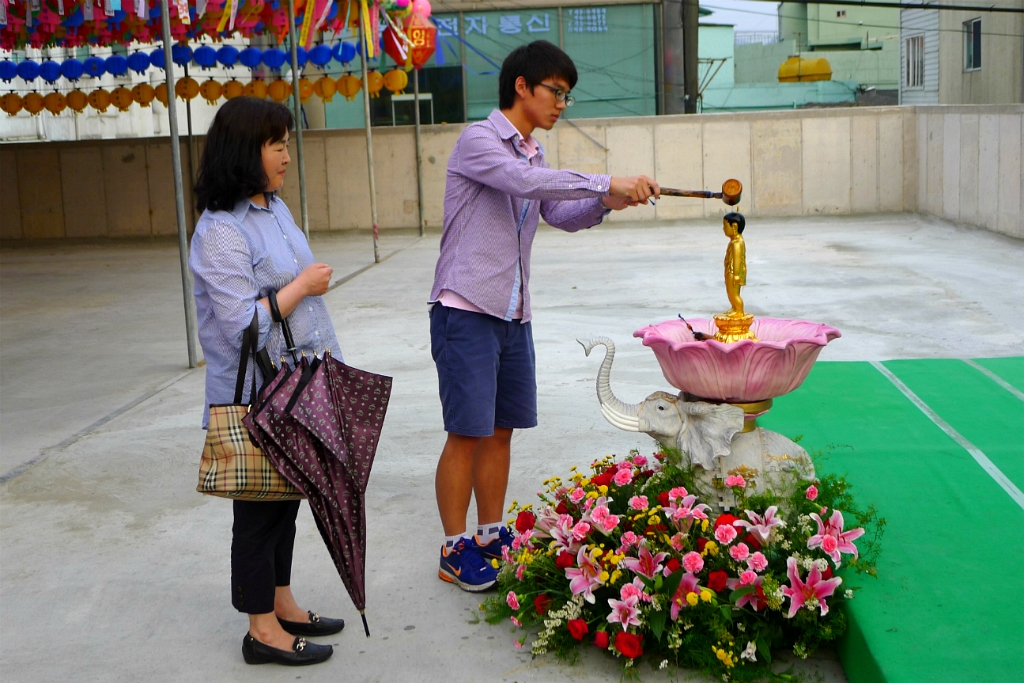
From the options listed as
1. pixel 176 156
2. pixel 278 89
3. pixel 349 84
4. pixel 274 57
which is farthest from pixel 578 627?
pixel 278 89

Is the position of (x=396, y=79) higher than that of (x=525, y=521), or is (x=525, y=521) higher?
(x=396, y=79)

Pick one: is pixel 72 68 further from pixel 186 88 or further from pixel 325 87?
pixel 325 87

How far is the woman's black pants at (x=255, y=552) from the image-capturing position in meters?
2.81

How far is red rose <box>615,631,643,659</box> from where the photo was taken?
2705 mm

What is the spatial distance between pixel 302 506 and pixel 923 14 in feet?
79.9

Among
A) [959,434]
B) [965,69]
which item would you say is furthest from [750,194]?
[959,434]

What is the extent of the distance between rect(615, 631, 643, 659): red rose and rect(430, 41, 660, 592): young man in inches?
26.7

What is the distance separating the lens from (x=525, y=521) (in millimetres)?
3234

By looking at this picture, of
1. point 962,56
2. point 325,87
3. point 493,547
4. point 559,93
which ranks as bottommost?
point 493,547

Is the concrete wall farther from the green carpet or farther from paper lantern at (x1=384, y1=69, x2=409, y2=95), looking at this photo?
the green carpet

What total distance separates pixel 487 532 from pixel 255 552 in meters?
0.85

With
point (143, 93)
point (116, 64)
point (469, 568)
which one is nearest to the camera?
point (469, 568)

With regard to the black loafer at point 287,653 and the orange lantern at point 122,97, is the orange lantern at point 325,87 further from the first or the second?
the black loafer at point 287,653

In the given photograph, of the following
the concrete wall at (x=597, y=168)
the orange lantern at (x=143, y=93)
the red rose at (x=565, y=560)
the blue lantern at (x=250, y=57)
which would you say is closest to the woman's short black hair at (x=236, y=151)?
the red rose at (x=565, y=560)
